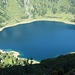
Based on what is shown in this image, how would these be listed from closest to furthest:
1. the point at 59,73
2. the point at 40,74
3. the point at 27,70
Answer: the point at 59,73 → the point at 40,74 → the point at 27,70

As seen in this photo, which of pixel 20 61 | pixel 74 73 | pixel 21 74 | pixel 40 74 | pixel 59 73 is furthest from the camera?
pixel 20 61

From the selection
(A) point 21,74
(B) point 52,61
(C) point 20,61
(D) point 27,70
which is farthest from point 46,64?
(C) point 20,61

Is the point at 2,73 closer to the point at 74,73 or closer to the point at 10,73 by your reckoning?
the point at 10,73

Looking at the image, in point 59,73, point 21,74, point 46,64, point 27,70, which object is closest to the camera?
point 59,73

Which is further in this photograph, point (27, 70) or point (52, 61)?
point (52, 61)

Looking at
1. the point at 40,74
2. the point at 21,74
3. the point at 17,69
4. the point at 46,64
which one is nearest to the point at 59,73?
the point at 40,74

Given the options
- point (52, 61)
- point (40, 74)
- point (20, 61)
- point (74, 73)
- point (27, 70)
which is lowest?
point (74, 73)

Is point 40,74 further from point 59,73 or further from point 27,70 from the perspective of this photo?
point 59,73

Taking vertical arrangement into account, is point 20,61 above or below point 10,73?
above

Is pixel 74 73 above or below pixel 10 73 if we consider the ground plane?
below
